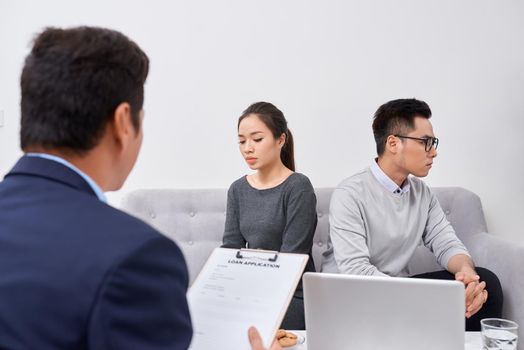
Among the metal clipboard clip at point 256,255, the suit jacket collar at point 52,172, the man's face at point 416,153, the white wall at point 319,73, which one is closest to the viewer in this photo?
the suit jacket collar at point 52,172

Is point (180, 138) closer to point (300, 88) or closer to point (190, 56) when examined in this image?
point (190, 56)

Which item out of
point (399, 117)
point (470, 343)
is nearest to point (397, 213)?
point (399, 117)

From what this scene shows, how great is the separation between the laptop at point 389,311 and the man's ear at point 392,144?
1038mm

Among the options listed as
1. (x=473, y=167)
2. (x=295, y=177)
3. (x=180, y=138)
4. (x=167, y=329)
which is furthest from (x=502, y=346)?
(x=180, y=138)

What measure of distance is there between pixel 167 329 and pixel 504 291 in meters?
1.69

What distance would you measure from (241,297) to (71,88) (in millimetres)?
509

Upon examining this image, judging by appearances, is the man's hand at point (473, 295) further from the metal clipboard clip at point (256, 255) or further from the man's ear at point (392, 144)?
the metal clipboard clip at point (256, 255)

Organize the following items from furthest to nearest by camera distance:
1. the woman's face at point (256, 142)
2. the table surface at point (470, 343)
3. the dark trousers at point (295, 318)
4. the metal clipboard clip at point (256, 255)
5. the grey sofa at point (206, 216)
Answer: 1. the grey sofa at point (206, 216)
2. the woman's face at point (256, 142)
3. the dark trousers at point (295, 318)
4. the table surface at point (470, 343)
5. the metal clipboard clip at point (256, 255)

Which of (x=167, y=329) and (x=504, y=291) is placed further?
(x=504, y=291)

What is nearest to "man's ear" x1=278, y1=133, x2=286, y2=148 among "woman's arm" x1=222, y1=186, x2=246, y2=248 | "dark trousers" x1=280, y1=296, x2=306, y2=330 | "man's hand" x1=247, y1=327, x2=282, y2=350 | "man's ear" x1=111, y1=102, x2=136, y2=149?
"woman's arm" x1=222, y1=186, x2=246, y2=248

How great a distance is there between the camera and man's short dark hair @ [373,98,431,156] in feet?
6.62

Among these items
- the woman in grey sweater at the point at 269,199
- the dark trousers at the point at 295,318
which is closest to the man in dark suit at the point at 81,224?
the dark trousers at the point at 295,318

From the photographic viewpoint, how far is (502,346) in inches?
44.3

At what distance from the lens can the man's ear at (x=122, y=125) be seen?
2.45 ft
